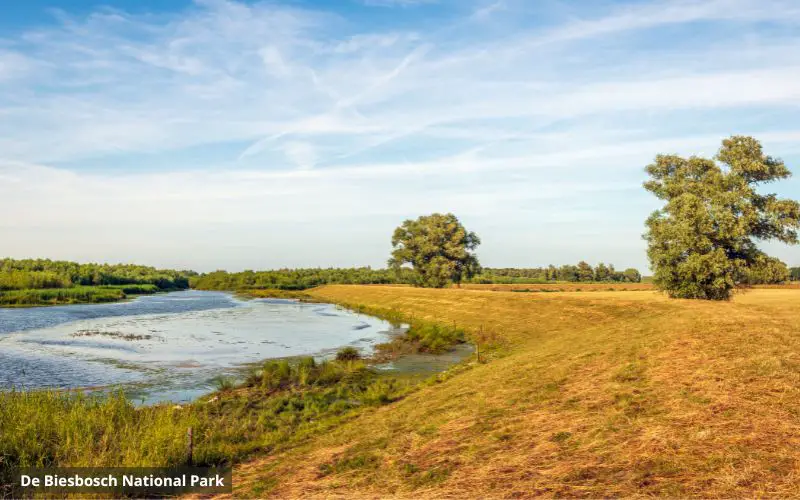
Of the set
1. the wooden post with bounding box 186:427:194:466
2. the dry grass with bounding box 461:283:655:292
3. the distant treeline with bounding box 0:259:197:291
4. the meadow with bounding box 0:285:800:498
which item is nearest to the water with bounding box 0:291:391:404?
the meadow with bounding box 0:285:800:498

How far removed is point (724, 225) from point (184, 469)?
36592 millimetres

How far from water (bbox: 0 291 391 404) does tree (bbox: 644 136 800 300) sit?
23.3 metres

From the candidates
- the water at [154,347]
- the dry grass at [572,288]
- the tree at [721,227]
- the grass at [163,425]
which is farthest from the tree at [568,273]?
the grass at [163,425]

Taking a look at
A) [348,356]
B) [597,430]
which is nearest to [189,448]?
[597,430]

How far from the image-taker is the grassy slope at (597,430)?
26.2ft

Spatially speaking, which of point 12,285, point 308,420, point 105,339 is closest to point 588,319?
point 308,420

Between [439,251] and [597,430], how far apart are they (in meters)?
80.0

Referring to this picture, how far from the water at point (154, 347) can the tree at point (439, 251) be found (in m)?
30.6

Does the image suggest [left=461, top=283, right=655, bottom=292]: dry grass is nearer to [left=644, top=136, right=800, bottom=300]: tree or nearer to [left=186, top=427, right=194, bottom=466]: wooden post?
[left=644, top=136, right=800, bottom=300]: tree

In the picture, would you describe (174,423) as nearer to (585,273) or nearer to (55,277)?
(55,277)

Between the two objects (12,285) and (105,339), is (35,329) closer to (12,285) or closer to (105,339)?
(105,339)

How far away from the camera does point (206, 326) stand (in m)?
52.2

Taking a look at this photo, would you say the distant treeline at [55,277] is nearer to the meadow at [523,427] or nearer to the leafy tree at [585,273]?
the meadow at [523,427]

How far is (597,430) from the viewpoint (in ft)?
33.1
